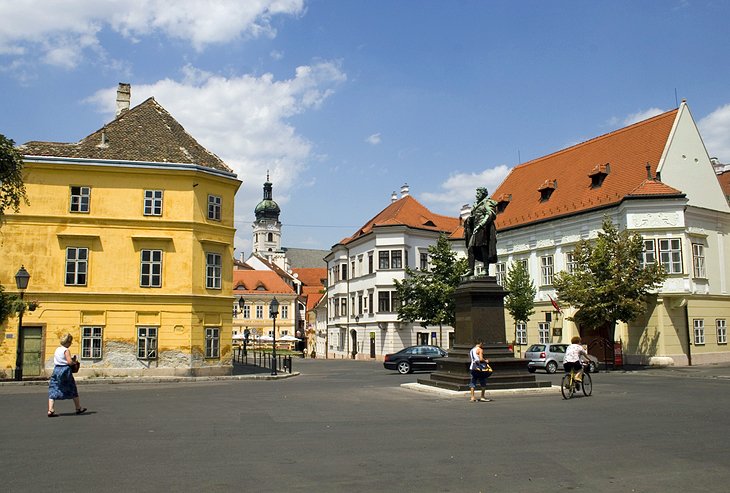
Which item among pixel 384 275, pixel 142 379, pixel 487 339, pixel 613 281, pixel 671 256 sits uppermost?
pixel 384 275

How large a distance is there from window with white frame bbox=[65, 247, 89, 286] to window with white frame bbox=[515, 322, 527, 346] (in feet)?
90.9

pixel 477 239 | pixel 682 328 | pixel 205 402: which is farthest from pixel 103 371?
pixel 682 328

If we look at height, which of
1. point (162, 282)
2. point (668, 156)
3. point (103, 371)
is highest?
point (668, 156)

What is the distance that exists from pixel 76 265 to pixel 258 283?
65.6m

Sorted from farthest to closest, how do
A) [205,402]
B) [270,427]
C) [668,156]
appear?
1. [668,156]
2. [205,402]
3. [270,427]

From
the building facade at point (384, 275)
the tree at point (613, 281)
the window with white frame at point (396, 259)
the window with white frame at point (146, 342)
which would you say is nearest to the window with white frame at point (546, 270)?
the tree at point (613, 281)

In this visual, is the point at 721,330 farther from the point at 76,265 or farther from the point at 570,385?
the point at 76,265

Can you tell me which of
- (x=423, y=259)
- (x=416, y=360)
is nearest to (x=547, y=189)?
(x=423, y=259)

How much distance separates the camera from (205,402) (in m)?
17.4

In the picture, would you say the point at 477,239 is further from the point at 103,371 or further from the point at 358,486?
the point at 103,371

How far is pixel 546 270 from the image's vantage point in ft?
139

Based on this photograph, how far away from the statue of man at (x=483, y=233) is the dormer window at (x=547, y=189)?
2397 centimetres

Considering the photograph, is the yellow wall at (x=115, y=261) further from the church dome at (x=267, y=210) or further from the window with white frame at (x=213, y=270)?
the church dome at (x=267, y=210)

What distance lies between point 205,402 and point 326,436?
7.35 metres
